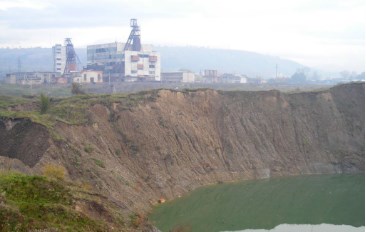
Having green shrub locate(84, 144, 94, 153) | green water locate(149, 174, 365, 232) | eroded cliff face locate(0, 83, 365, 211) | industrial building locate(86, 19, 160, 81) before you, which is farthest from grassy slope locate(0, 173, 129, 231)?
industrial building locate(86, 19, 160, 81)

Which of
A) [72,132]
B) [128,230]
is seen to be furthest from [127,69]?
[128,230]

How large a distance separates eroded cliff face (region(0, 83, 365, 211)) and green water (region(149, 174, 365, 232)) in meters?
1.93

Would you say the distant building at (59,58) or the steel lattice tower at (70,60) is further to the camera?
the distant building at (59,58)

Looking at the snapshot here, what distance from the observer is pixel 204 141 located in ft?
146

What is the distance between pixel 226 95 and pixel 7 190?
108 feet

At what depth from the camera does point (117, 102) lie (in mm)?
43156

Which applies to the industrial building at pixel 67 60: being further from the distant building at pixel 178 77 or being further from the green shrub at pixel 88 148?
the green shrub at pixel 88 148

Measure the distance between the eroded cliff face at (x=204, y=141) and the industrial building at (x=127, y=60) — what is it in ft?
152

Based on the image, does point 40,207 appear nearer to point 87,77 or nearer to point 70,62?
point 87,77

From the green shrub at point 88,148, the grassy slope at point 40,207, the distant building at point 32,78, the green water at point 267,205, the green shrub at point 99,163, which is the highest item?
the distant building at point 32,78

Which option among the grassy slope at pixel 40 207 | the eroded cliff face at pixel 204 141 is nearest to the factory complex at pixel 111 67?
the eroded cliff face at pixel 204 141

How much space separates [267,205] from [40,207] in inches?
795

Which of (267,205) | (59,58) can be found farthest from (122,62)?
(267,205)

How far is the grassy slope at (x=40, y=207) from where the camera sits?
55.3 ft
